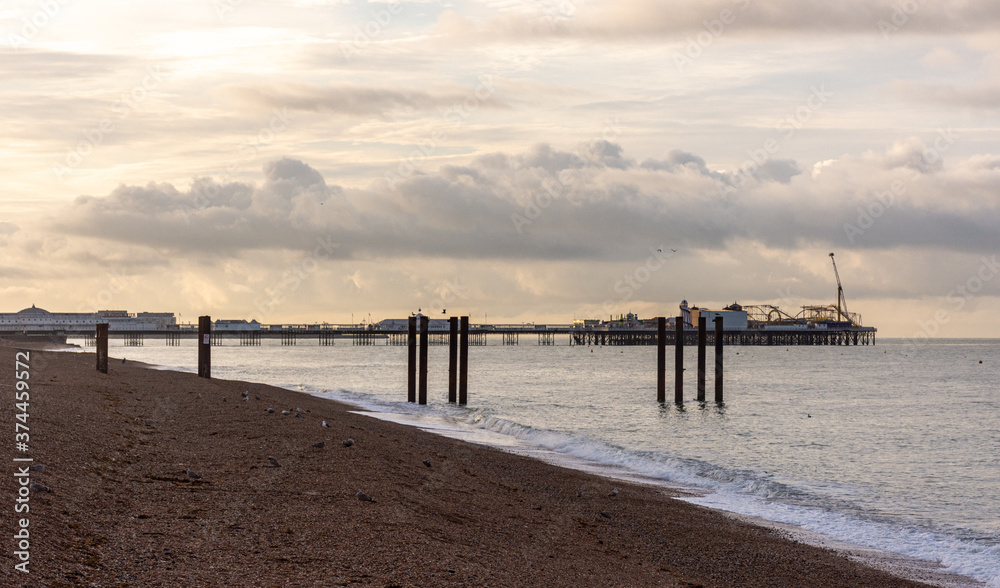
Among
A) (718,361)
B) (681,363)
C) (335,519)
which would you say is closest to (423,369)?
(681,363)

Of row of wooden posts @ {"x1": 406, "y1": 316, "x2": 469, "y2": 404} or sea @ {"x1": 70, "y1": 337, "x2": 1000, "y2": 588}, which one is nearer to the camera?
sea @ {"x1": 70, "y1": 337, "x2": 1000, "y2": 588}

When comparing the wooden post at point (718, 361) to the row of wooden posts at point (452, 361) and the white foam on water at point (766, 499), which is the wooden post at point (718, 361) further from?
the white foam on water at point (766, 499)

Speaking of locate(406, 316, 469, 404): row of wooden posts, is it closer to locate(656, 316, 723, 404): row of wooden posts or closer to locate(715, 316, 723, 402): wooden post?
locate(656, 316, 723, 404): row of wooden posts

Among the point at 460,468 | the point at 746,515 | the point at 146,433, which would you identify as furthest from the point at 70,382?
the point at 746,515

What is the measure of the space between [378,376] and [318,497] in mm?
56219

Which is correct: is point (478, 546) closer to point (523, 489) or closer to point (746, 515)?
point (523, 489)

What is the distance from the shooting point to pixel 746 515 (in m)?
15.6

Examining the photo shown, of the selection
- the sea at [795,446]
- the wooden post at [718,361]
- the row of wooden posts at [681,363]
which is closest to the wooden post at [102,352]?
the sea at [795,446]

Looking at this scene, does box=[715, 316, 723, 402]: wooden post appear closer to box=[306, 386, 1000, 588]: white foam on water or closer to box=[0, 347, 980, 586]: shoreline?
box=[306, 386, 1000, 588]: white foam on water

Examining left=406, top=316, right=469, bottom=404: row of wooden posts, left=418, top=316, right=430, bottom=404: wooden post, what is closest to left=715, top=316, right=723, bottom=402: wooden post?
left=406, top=316, right=469, bottom=404: row of wooden posts

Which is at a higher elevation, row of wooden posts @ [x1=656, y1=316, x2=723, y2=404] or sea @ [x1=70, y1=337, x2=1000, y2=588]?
row of wooden posts @ [x1=656, y1=316, x2=723, y2=404]

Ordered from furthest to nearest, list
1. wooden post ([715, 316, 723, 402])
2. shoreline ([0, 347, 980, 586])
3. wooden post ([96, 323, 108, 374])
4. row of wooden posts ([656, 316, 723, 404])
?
row of wooden posts ([656, 316, 723, 404]) → wooden post ([715, 316, 723, 402]) → wooden post ([96, 323, 108, 374]) → shoreline ([0, 347, 980, 586])

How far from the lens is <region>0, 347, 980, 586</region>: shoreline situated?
308 inches

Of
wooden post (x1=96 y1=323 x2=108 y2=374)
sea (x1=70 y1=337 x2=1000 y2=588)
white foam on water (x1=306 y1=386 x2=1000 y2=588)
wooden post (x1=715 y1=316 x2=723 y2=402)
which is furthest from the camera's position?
Result: wooden post (x1=715 y1=316 x2=723 y2=402)
